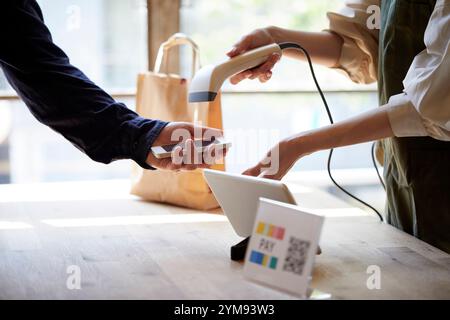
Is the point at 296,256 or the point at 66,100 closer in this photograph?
the point at 296,256

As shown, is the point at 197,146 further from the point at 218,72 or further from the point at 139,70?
the point at 139,70

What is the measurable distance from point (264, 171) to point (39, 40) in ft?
1.75

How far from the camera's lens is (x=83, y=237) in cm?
145

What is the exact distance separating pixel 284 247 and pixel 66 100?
63cm

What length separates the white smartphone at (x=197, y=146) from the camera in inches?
54.4

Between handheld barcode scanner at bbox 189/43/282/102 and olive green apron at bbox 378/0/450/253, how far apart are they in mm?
246

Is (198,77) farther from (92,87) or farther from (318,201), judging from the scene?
(318,201)

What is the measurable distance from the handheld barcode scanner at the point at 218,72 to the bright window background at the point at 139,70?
3.83 feet

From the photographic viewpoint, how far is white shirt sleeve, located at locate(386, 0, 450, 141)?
Result: 1209mm

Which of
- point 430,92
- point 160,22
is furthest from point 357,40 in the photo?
point 160,22

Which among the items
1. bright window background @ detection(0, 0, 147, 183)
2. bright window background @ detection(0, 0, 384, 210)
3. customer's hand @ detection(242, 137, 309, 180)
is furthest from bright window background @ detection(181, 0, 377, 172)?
customer's hand @ detection(242, 137, 309, 180)

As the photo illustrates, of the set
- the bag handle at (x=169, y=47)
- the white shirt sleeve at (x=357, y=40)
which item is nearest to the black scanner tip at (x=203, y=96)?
the white shirt sleeve at (x=357, y=40)

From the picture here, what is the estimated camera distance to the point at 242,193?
122cm

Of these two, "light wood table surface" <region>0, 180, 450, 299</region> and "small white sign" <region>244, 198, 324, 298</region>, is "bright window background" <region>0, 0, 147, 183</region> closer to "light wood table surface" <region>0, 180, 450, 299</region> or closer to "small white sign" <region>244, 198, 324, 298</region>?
"light wood table surface" <region>0, 180, 450, 299</region>
